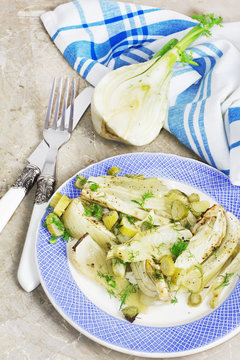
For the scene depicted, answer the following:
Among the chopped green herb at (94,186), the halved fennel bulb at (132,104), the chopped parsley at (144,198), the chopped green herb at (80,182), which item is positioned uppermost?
the halved fennel bulb at (132,104)

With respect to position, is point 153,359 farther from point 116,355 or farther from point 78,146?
point 78,146

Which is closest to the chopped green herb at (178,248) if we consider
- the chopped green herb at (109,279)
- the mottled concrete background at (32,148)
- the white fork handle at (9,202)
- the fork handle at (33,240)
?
the chopped green herb at (109,279)

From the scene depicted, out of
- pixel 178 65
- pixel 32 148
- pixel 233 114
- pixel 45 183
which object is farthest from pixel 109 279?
pixel 178 65

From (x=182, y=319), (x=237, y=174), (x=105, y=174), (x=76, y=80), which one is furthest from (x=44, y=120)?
(x=182, y=319)

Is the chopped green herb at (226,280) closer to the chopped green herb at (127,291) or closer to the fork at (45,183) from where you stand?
the chopped green herb at (127,291)

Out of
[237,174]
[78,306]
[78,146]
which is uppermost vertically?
[237,174]

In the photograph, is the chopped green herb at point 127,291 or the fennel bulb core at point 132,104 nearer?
the chopped green herb at point 127,291
